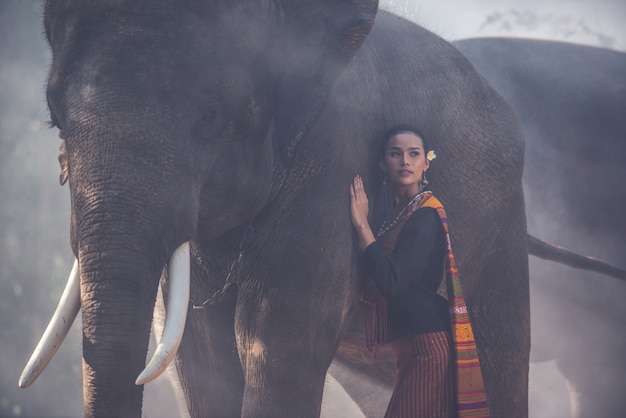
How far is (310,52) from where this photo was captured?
2.48 m

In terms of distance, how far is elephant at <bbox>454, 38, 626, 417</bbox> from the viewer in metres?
5.09

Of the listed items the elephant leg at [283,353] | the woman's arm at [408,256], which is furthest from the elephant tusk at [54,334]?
the woman's arm at [408,256]

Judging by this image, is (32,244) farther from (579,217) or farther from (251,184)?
(251,184)

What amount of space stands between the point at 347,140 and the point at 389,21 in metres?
0.67

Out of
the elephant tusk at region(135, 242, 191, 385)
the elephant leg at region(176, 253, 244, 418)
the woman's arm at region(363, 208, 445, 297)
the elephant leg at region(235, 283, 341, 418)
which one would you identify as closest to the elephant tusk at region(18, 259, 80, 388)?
the elephant tusk at region(135, 242, 191, 385)

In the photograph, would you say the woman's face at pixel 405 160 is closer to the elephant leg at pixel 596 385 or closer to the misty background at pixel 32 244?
the elephant leg at pixel 596 385

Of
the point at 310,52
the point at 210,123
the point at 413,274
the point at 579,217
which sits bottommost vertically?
the point at 413,274

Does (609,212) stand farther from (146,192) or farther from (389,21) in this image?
(146,192)

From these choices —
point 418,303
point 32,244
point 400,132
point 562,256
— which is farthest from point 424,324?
point 32,244

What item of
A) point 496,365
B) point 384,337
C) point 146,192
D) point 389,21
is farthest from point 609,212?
point 146,192

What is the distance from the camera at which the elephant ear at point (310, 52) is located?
246 centimetres

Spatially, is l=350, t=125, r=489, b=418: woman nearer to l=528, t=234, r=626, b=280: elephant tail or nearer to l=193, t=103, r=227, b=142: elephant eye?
l=193, t=103, r=227, b=142: elephant eye

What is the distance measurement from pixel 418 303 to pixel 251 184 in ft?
1.76

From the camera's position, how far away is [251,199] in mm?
2482
